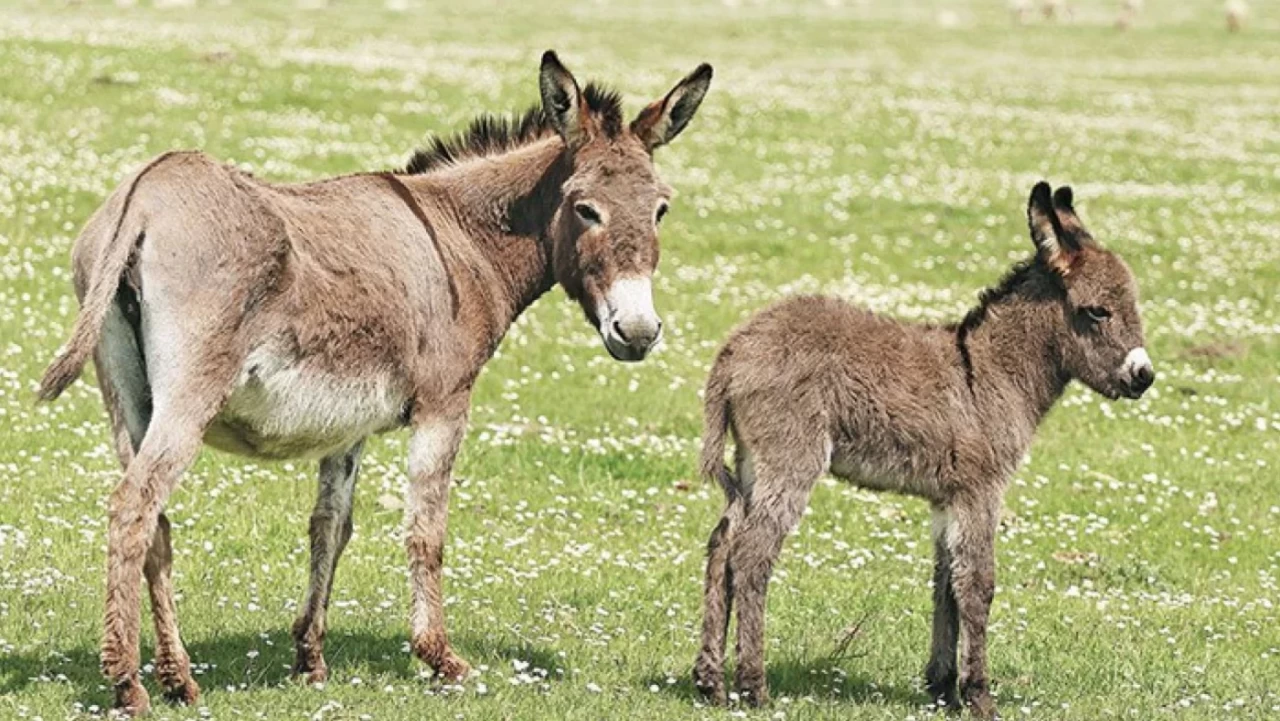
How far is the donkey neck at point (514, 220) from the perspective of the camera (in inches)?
385

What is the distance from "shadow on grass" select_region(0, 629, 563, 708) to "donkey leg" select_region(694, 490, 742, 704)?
3.08 ft

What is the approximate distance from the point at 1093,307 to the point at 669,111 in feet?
8.97

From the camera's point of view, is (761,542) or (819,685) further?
(819,685)

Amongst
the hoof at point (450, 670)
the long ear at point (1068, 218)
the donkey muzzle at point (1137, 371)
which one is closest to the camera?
the hoof at point (450, 670)

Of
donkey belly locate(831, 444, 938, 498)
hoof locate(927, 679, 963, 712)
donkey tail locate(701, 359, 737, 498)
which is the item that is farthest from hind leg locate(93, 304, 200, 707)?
hoof locate(927, 679, 963, 712)

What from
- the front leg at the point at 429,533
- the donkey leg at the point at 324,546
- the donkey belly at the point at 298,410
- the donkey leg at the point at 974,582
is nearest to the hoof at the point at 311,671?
the donkey leg at the point at 324,546

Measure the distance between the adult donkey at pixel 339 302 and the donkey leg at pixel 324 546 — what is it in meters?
0.01

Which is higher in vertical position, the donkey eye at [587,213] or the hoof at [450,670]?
the donkey eye at [587,213]

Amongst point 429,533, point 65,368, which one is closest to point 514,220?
point 429,533

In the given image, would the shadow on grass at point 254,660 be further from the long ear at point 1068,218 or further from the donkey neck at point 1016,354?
the long ear at point 1068,218

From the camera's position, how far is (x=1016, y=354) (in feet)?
33.4

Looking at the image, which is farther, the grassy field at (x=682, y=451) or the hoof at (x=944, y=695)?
the grassy field at (x=682, y=451)

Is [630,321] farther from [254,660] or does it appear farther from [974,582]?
[254,660]

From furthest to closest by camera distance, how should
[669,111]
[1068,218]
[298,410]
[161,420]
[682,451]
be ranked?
1. [682,451]
2. [1068,218]
3. [669,111]
4. [298,410]
5. [161,420]
